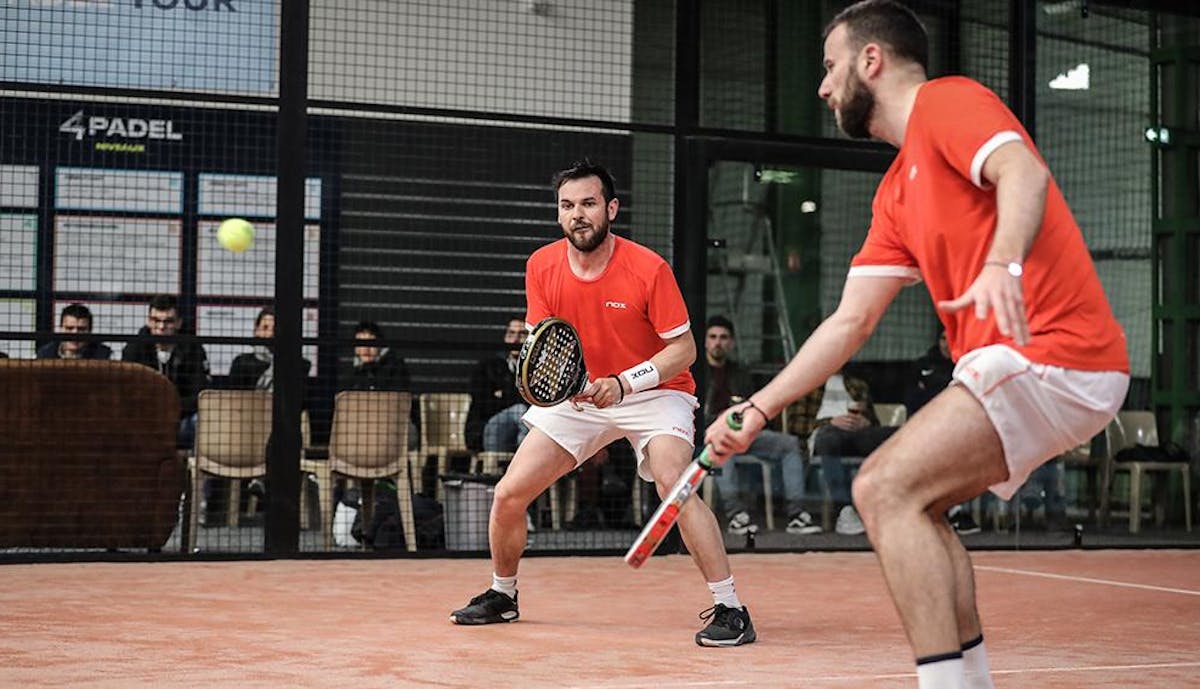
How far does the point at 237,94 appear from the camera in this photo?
25.6 ft

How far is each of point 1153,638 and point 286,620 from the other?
3010mm

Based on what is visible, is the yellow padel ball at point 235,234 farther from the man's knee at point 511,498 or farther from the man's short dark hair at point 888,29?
the man's short dark hair at point 888,29

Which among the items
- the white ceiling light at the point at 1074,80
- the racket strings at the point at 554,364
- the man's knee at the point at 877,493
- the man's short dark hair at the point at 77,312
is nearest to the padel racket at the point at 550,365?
the racket strings at the point at 554,364

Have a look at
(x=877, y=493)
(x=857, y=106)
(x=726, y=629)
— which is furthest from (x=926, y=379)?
(x=877, y=493)

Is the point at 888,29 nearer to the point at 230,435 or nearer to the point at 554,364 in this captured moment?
the point at 554,364

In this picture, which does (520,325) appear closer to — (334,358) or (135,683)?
(334,358)

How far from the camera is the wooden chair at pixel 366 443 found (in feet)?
26.6

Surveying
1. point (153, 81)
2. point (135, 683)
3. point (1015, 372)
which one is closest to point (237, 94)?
point (153, 81)

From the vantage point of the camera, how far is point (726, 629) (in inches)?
198

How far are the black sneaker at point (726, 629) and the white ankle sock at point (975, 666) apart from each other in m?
1.82

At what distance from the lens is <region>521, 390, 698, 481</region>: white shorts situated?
211 inches

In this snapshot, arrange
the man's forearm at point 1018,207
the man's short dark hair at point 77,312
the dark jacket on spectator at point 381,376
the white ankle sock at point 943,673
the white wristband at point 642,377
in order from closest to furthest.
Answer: the man's forearm at point 1018,207 → the white ankle sock at point 943,673 → the white wristband at point 642,377 → the man's short dark hair at point 77,312 → the dark jacket on spectator at point 381,376

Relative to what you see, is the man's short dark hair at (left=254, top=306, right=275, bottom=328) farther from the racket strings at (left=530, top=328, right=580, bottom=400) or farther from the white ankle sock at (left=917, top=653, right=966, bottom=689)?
the white ankle sock at (left=917, top=653, right=966, bottom=689)

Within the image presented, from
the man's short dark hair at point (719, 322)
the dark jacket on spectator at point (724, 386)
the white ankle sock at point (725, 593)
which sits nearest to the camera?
the white ankle sock at point (725, 593)
